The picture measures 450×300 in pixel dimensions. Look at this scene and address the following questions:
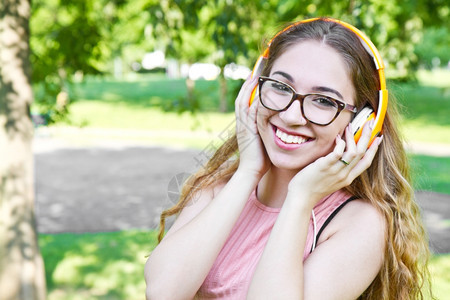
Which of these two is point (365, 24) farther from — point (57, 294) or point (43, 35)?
point (57, 294)

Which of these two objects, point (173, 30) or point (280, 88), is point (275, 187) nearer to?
point (280, 88)

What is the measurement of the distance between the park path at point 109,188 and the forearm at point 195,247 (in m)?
4.03

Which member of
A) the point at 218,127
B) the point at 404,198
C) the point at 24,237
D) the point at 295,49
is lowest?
the point at 218,127

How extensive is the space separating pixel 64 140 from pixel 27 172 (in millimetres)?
12942

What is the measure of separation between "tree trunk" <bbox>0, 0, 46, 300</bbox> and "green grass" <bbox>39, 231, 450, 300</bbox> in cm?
116

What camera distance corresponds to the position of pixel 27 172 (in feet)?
15.2

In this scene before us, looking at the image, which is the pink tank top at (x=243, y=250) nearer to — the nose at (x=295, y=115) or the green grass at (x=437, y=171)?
the nose at (x=295, y=115)

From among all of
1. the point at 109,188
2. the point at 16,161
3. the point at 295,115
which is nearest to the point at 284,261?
the point at 295,115

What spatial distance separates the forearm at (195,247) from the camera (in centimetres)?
170

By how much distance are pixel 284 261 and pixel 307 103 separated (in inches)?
17.5

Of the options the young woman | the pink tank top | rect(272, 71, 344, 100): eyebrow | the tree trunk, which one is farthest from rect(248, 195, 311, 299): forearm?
the tree trunk

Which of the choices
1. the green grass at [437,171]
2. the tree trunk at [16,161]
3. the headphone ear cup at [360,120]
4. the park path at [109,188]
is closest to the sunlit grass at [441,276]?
the park path at [109,188]

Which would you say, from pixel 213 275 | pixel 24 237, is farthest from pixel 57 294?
pixel 213 275

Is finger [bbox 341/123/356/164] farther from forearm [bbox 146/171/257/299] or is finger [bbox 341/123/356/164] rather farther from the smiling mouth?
forearm [bbox 146/171/257/299]
